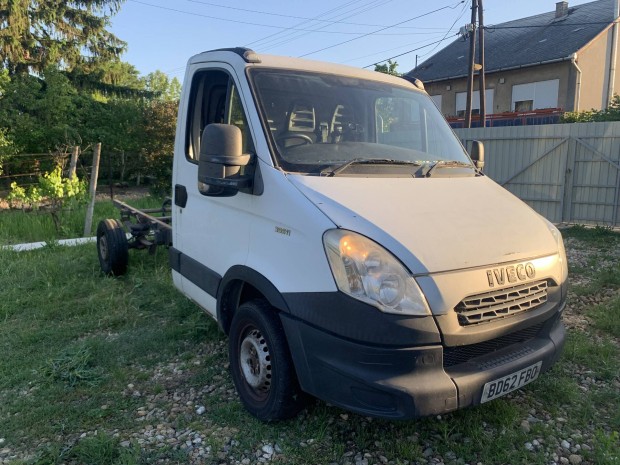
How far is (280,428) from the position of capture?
3.03 meters

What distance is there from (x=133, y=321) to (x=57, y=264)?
8.18ft

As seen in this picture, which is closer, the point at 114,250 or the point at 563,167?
the point at 114,250

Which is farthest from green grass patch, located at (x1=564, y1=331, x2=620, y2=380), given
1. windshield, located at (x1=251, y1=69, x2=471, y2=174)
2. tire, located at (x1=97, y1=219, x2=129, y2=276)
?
tire, located at (x1=97, y1=219, x2=129, y2=276)

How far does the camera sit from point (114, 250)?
6219mm

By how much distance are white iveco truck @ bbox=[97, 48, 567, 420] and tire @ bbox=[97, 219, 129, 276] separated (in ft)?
8.35

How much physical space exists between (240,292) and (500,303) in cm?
167

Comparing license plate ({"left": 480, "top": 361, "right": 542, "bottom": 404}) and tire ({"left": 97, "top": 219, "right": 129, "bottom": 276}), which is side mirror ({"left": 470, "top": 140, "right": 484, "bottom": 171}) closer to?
license plate ({"left": 480, "top": 361, "right": 542, "bottom": 404})

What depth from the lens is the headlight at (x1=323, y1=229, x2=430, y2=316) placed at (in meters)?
2.37

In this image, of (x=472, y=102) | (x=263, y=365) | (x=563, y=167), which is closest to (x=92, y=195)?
(x=263, y=365)

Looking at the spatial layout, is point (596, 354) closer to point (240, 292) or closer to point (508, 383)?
point (508, 383)

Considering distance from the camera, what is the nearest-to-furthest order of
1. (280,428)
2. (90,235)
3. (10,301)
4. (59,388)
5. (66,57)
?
1. (280,428)
2. (59,388)
3. (10,301)
4. (90,235)
5. (66,57)

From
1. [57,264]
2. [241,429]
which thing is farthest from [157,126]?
[241,429]

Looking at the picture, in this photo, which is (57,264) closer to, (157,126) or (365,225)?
(365,225)

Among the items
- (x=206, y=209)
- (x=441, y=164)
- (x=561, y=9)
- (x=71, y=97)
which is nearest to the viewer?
(x=441, y=164)
